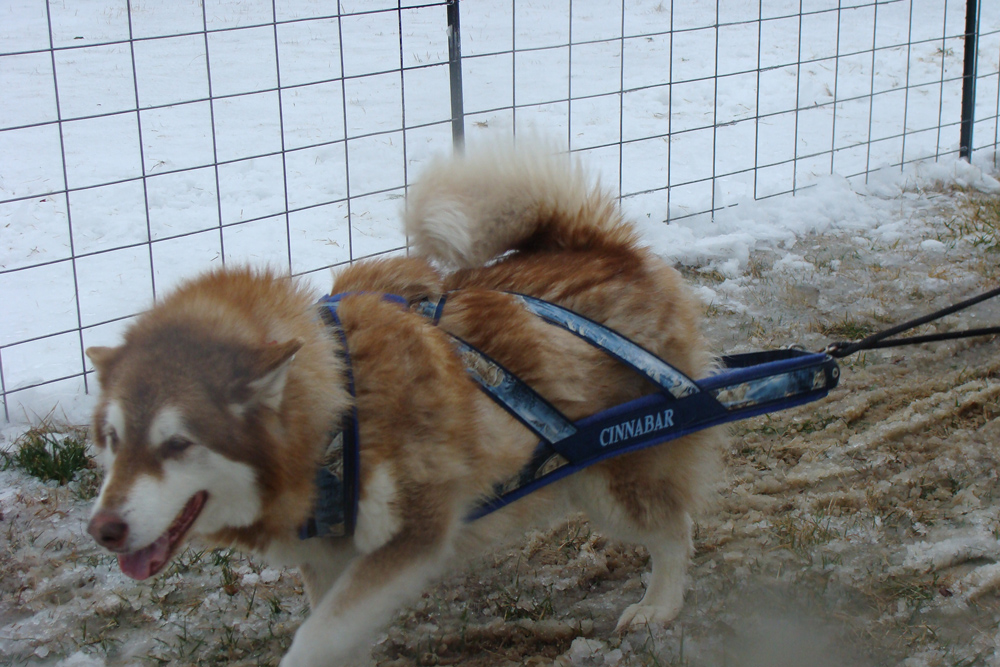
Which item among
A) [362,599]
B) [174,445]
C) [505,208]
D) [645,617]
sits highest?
[505,208]

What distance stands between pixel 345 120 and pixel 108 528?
2621 mm

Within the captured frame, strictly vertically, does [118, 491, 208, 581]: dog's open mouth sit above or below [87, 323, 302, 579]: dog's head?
below

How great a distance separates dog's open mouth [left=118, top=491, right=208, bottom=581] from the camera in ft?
5.24

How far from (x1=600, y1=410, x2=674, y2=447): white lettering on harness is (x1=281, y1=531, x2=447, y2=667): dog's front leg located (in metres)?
0.43

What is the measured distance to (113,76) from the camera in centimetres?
720

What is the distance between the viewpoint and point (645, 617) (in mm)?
2211

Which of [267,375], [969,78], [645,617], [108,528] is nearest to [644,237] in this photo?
[645,617]

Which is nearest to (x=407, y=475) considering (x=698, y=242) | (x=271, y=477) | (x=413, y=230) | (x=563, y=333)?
(x=271, y=477)

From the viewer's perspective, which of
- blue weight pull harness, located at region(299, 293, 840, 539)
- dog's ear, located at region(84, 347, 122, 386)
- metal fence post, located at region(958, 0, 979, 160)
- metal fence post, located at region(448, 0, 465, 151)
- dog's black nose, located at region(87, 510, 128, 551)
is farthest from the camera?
metal fence post, located at region(958, 0, 979, 160)

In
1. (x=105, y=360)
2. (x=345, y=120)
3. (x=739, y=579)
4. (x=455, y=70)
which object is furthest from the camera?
(x=455, y=70)

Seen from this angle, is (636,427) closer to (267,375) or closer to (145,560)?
(267,375)

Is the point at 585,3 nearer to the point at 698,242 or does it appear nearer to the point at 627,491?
the point at 698,242

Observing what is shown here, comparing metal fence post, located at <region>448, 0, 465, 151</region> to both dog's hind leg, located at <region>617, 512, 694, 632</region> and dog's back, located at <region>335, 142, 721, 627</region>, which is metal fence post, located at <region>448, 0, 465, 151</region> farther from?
dog's hind leg, located at <region>617, 512, 694, 632</region>

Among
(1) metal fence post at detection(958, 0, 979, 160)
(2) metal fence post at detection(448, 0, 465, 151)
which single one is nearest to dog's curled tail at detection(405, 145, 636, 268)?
(2) metal fence post at detection(448, 0, 465, 151)
